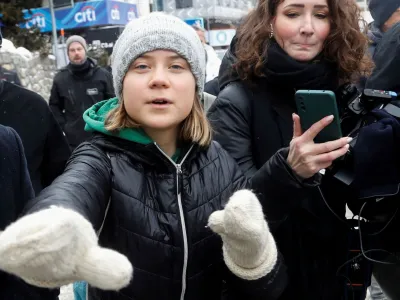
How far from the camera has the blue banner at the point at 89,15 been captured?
858 inches

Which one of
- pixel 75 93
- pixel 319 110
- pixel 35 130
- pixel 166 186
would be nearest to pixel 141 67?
pixel 166 186

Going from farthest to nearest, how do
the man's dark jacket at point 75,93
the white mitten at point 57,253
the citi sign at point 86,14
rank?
the citi sign at point 86,14 < the man's dark jacket at point 75,93 < the white mitten at point 57,253

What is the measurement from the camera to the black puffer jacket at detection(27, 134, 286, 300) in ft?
4.85

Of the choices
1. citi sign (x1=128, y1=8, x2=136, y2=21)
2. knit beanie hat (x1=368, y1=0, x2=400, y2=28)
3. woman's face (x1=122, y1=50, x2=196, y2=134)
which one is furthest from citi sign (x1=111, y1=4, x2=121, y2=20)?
woman's face (x1=122, y1=50, x2=196, y2=134)

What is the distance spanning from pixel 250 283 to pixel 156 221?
1.04 ft

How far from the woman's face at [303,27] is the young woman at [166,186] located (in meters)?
0.43

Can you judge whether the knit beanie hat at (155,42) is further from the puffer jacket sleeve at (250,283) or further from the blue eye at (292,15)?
the blue eye at (292,15)

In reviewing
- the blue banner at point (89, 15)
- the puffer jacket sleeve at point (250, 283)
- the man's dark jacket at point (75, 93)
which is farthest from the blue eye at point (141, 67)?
the blue banner at point (89, 15)

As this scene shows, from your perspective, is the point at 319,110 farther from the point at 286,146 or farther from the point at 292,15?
the point at 292,15

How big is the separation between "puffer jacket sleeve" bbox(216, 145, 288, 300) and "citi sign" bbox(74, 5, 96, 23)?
21.5m

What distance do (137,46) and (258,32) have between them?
0.67 metres

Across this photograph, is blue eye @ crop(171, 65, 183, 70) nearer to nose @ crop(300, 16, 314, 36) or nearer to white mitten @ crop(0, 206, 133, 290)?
nose @ crop(300, 16, 314, 36)

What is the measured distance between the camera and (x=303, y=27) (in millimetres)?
1968

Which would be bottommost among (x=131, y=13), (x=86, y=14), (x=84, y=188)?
(x=131, y=13)
